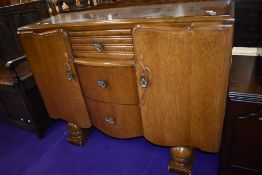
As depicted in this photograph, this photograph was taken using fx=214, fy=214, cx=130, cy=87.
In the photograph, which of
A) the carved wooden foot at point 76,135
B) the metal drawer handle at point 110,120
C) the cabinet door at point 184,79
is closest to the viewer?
the cabinet door at point 184,79

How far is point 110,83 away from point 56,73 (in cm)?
35

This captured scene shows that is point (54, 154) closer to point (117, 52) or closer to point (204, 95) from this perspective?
point (117, 52)

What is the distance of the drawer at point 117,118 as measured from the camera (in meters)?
1.13

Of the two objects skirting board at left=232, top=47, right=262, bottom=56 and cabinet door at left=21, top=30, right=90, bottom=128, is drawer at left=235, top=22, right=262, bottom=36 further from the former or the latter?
cabinet door at left=21, top=30, right=90, bottom=128

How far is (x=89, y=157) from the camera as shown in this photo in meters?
1.42

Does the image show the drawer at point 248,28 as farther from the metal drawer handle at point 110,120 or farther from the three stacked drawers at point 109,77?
the metal drawer handle at point 110,120

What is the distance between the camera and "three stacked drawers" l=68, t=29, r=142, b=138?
3.19 feet

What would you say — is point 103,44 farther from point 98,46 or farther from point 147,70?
point 147,70

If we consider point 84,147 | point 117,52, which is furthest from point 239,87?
point 84,147

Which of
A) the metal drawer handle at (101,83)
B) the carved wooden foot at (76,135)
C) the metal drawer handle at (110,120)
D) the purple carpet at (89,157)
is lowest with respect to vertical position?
the purple carpet at (89,157)

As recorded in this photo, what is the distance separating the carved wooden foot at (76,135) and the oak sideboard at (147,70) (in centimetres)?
16


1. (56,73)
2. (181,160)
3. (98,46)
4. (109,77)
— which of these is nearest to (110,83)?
(109,77)

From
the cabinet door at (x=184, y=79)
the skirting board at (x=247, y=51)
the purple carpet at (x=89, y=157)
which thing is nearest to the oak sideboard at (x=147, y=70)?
the cabinet door at (x=184, y=79)

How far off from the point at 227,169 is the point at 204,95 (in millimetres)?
435
